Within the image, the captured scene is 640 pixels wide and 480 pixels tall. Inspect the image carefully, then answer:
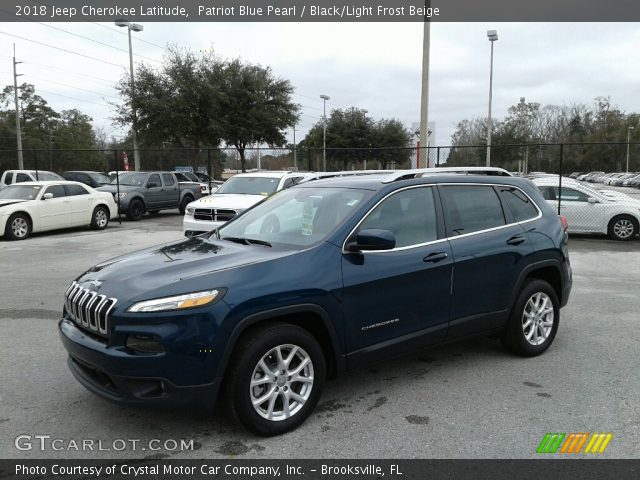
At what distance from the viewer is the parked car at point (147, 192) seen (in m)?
19.4

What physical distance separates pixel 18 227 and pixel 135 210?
5.57 metres

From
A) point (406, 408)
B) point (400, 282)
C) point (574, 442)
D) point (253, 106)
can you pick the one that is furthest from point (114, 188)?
point (574, 442)

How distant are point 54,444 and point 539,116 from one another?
86180 millimetres

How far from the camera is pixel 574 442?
11.7ft

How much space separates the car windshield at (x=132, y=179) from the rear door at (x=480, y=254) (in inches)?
680

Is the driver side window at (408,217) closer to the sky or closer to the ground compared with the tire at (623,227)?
closer to the sky

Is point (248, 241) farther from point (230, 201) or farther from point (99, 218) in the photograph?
point (99, 218)

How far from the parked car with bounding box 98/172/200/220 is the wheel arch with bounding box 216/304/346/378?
16.7m

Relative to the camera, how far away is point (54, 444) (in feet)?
11.6

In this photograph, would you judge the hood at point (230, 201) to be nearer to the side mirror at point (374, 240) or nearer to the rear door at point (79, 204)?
the rear door at point (79, 204)

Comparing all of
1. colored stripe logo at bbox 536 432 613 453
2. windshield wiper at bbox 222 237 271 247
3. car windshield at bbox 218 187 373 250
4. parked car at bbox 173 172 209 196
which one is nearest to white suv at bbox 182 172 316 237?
car windshield at bbox 218 187 373 250

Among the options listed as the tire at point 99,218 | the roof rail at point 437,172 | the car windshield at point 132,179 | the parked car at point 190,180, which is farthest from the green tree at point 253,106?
the roof rail at point 437,172

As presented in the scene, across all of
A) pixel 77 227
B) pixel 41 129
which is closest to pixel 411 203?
pixel 77 227

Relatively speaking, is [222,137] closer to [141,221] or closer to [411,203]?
[141,221]
